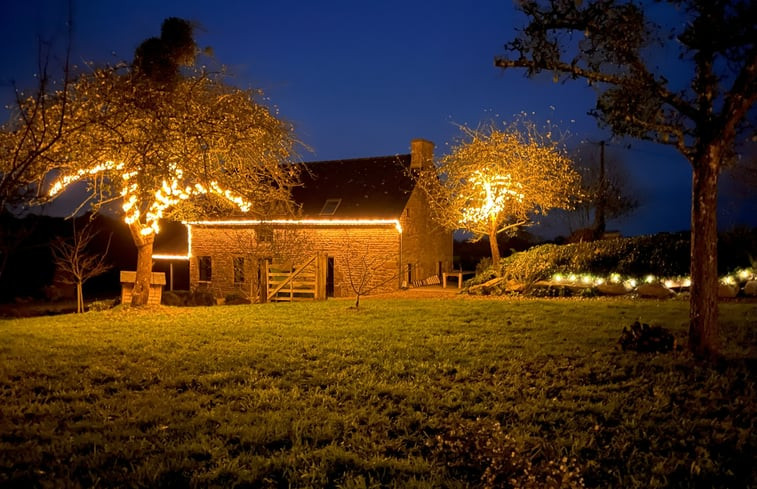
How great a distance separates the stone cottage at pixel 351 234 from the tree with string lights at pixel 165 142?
7423 mm

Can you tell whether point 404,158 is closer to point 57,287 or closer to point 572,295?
point 572,295

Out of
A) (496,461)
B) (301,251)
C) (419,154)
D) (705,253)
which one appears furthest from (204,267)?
(496,461)

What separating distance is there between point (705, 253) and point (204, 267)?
25.8m

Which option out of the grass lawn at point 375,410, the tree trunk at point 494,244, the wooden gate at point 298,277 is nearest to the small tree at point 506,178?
the tree trunk at point 494,244

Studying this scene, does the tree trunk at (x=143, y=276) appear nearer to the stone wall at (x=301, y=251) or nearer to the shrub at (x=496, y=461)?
the stone wall at (x=301, y=251)

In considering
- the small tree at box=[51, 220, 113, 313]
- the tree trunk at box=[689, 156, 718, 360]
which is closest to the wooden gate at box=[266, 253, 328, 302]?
the small tree at box=[51, 220, 113, 313]

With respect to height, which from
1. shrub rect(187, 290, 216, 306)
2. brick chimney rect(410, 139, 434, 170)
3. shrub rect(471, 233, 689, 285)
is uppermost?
brick chimney rect(410, 139, 434, 170)

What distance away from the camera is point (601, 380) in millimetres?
6770

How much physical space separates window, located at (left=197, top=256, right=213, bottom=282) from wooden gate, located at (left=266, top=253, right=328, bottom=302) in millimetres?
9538

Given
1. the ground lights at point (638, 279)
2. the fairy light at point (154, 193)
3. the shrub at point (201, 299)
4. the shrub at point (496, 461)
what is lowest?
the shrub at point (496, 461)

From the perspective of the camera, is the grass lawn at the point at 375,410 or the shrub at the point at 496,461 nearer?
the shrub at the point at 496,461

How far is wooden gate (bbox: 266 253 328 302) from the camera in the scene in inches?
758

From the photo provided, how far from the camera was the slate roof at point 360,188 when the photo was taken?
25.5 metres

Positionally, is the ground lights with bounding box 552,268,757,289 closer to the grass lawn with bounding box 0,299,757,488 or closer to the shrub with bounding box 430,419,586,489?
the grass lawn with bounding box 0,299,757,488
